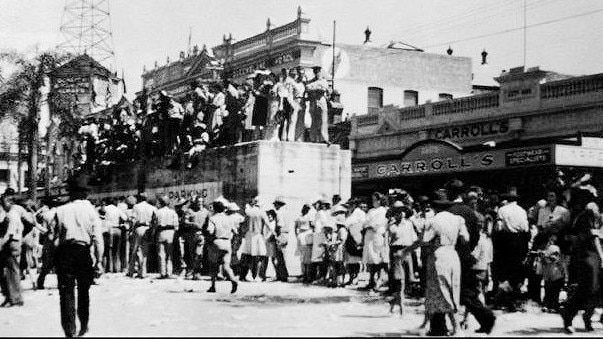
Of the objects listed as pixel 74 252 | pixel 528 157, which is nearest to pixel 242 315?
pixel 74 252

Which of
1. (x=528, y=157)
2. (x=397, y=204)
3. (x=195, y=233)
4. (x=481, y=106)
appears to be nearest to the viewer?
(x=397, y=204)

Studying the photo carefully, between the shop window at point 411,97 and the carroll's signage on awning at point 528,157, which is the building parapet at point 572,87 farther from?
the shop window at point 411,97

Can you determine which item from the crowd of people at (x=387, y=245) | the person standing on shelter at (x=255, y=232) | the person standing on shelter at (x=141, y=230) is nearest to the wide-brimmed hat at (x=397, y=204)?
the crowd of people at (x=387, y=245)

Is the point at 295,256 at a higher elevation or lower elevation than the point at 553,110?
lower

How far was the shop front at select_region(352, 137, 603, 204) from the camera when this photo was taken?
2380cm

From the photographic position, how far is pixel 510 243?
11.7 metres

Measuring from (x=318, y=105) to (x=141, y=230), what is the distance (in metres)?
5.45

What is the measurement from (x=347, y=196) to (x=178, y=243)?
4446 millimetres

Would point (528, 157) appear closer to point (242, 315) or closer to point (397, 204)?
point (397, 204)

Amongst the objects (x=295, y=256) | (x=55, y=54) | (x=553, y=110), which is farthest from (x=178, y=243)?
(x=55, y=54)

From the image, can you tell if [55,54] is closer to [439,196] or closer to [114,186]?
[114,186]

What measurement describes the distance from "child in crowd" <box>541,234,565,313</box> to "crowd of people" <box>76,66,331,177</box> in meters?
9.17

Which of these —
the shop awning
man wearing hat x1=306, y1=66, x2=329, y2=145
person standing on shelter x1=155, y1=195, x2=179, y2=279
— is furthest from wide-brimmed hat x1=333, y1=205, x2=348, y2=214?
the shop awning

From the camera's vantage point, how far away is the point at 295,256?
59.8ft
